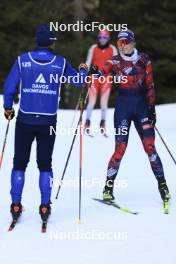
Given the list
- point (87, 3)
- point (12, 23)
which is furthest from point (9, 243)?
point (87, 3)

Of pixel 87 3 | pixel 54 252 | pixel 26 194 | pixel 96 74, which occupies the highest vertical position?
pixel 87 3

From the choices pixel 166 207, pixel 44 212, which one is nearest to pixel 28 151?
pixel 44 212

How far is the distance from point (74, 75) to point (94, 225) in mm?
1628

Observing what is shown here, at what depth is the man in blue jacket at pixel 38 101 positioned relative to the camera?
245 inches

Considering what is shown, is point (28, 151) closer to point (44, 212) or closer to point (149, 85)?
point (44, 212)

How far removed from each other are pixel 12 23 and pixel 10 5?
92cm

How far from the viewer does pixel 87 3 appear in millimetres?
27922

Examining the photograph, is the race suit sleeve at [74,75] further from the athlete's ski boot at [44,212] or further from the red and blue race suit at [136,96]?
the athlete's ski boot at [44,212]

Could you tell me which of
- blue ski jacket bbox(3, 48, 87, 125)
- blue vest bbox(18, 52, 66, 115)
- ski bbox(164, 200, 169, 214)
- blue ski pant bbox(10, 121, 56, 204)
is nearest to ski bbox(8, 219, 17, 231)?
blue ski pant bbox(10, 121, 56, 204)

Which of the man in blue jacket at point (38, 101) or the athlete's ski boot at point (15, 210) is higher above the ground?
the man in blue jacket at point (38, 101)

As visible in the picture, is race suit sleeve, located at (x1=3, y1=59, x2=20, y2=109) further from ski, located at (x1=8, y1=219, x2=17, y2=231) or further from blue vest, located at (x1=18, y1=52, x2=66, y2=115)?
ski, located at (x1=8, y1=219, x2=17, y2=231)

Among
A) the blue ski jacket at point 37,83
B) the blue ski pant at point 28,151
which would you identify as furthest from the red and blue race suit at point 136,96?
the blue ski pant at point 28,151

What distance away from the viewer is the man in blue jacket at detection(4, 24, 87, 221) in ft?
20.4

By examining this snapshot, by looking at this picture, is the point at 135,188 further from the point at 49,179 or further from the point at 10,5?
the point at 10,5
